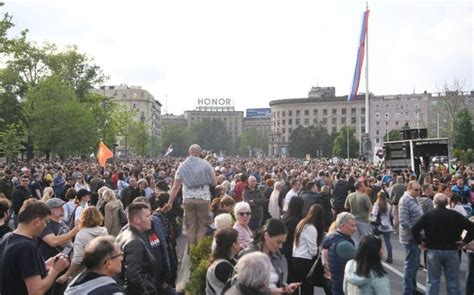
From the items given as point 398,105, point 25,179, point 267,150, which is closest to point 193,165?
point 25,179

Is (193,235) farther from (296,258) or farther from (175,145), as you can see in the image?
(175,145)

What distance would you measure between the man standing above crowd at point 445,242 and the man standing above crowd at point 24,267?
582 centimetres

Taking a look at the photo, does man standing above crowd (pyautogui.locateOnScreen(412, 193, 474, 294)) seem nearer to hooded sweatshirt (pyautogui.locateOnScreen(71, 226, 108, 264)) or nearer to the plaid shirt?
the plaid shirt

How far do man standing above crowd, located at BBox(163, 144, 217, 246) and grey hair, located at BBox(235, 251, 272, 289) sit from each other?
6.03 meters

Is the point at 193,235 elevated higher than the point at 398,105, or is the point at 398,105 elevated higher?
the point at 398,105

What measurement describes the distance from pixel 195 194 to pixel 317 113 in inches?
6109

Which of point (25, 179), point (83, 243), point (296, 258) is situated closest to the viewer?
point (83, 243)

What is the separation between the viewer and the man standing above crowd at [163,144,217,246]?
1059 centimetres

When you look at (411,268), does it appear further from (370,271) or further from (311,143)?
(311,143)

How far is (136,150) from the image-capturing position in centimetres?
10125

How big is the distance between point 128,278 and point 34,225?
100 centimetres

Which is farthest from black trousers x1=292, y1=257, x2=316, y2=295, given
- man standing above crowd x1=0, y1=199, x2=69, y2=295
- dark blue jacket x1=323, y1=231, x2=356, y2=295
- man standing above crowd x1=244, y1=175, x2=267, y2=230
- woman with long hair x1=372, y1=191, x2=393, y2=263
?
woman with long hair x1=372, y1=191, x2=393, y2=263

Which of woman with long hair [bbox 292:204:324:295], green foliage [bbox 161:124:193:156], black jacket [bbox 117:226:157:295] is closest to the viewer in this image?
black jacket [bbox 117:226:157:295]

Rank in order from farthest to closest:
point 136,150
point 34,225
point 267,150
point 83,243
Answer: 1. point 267,150
2. point 136,150
3. point 83,243
4. point 34,225
